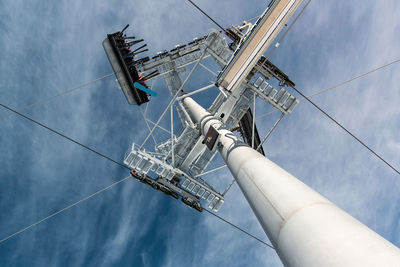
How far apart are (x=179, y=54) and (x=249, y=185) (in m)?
18.0

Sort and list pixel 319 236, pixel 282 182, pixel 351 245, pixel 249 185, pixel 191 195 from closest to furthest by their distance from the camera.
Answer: pixel 351 245 < pixel 319 236 < pixel 282 182 < pixel 249 185 < pixel 191 195

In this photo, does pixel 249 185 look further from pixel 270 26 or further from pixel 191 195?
pixel 191 195

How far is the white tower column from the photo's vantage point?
2.41 m

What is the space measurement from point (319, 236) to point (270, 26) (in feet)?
33.3

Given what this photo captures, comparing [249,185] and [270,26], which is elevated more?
[270,26]

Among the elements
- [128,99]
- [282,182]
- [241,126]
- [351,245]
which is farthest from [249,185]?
[241,126]

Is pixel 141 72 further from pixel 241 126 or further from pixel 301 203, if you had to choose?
pixel 301 203

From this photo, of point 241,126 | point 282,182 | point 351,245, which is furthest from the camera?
point 241,126

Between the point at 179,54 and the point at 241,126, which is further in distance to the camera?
the point at 241,126

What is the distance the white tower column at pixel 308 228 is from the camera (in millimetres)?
2406

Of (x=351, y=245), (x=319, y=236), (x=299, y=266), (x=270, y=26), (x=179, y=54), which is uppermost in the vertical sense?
(x=270, y=26)

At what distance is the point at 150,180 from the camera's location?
18.2m

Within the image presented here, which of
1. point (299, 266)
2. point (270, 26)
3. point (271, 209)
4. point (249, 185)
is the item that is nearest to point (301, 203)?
point (271, 209)

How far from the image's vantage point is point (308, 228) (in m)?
3.11
